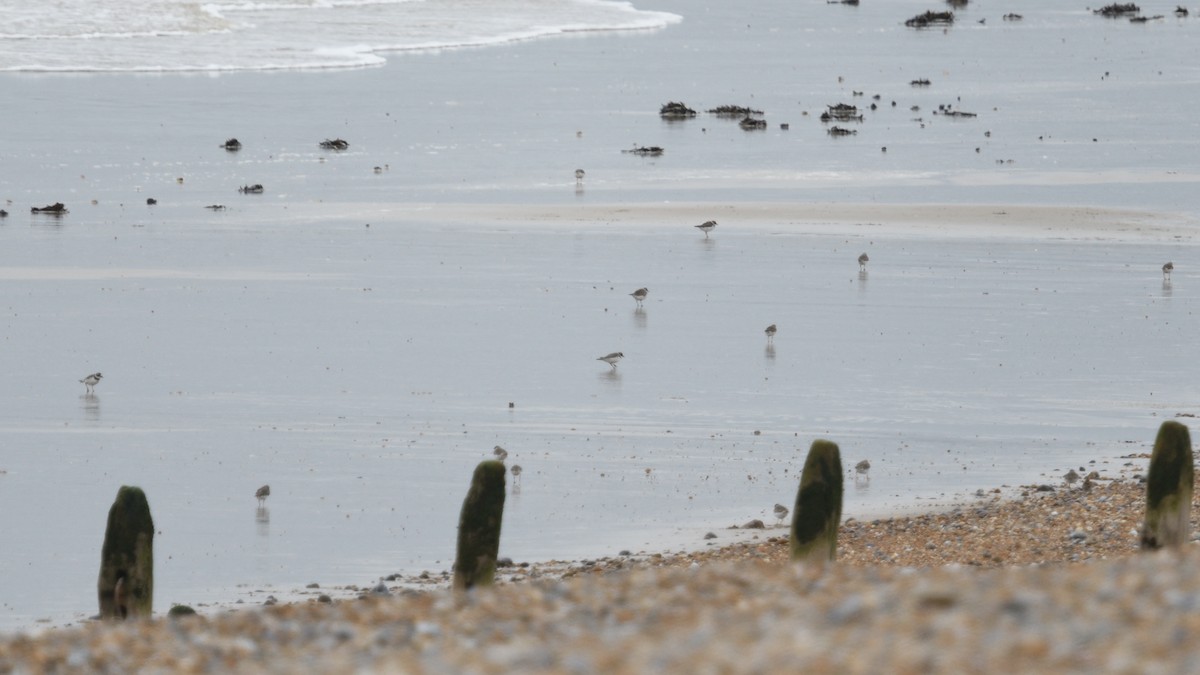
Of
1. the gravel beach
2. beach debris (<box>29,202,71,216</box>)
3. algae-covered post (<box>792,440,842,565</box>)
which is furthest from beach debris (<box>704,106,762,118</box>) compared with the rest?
the gravel beach

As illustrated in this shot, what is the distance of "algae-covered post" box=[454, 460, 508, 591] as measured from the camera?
12.9 meters

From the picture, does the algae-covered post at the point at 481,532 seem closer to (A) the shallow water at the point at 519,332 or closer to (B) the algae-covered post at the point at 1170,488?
(A) the shallow water at the point at 519,332

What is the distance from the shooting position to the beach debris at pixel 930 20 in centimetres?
8619

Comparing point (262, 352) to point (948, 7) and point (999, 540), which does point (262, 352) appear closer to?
point (999, 540)

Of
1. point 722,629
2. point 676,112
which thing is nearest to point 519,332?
point 722,629

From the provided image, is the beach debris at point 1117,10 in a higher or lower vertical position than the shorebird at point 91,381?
higher

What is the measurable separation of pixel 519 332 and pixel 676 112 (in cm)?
2599

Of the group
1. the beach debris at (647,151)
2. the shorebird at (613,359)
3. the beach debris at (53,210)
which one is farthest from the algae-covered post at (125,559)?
the beach debris at (647,151)

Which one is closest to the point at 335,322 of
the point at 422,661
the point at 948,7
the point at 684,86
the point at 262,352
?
the point at 262,352

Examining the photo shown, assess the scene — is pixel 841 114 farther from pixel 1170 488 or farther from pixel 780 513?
pixel 1170 488

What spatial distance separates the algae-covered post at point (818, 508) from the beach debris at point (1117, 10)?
82796 mm

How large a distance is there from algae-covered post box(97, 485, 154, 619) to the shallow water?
1230 millimetres

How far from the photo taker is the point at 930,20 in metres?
87.2

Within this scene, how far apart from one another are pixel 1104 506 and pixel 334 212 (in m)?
19.9
